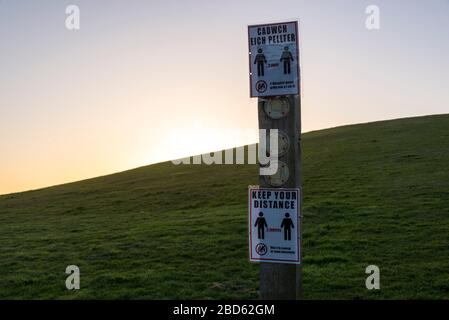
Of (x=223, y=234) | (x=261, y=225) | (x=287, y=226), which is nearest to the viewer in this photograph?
(x=287, y=226)

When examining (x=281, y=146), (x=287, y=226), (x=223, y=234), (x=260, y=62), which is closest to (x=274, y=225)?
(x=287, y=226)

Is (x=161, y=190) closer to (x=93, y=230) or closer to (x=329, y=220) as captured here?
(x=93, y=230)

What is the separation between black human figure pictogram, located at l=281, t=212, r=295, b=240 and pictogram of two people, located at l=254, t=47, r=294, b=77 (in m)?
1.78

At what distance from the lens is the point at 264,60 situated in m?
6.39

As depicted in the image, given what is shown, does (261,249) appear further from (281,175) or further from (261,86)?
(261,86)

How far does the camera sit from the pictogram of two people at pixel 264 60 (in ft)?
20.6

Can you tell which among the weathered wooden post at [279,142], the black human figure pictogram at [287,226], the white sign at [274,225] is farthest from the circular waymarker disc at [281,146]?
the black human figure pictogram at [287,226]

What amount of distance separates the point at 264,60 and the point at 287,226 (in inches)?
82.0

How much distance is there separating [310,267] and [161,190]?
20522 millimetres

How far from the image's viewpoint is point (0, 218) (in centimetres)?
2919

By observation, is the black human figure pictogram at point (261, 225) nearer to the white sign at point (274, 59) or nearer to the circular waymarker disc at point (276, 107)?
the circular waymarker disc at point (276, 107)

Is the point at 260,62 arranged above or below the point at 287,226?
above

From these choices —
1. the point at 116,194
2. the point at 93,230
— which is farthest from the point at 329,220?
A: the point at 116,194

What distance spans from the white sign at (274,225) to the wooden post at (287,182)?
9 centimetres
